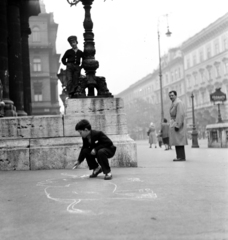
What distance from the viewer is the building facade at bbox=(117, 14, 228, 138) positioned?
56156 millimetres

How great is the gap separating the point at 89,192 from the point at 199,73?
63465mm

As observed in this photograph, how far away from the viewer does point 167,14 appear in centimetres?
3534

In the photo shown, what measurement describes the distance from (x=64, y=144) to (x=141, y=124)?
65143mm

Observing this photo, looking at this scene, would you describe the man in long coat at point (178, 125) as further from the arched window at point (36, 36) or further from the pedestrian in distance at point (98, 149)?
the arched window at point (36, 36)

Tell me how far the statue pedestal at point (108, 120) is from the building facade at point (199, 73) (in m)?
39.3

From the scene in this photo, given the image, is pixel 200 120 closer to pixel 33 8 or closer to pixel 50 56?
pixel 50 56

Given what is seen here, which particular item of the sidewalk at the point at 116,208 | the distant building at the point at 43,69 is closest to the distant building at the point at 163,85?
the distant building at the point at 43,69

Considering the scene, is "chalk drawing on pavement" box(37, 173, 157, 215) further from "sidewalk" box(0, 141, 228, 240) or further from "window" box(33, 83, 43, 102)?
"window" box(33, 83, 43, 102)

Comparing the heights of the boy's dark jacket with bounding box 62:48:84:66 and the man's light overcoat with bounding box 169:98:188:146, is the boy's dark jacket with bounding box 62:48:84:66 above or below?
above

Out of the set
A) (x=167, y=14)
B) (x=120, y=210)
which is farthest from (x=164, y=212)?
(x=167, y=14)

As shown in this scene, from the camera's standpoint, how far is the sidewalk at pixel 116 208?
11.2ft

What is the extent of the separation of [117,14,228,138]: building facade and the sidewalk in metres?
42.5

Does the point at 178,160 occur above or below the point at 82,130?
below

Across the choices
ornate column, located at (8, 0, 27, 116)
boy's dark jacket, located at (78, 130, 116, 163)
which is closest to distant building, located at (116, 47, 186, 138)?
ornate column, located at (8, 0, 27, 116)
